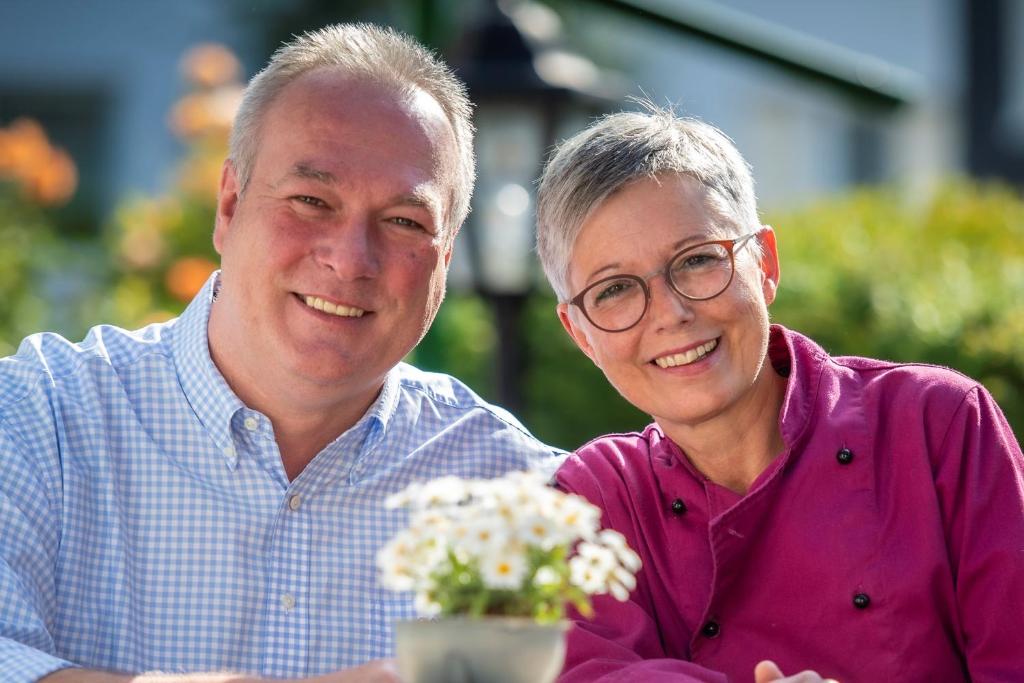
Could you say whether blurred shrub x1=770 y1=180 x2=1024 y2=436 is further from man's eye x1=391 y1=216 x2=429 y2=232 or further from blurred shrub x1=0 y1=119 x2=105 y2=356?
blurred shrub x1=0 y1=119 x2=105 y2=356

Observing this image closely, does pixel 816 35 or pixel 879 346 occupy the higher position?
pixel 816 35

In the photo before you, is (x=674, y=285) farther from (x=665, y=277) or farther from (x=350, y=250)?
(x=350, y=250)

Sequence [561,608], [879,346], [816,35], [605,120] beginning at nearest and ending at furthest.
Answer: [561,608] → [605,120] → [879,346] → [816,35]

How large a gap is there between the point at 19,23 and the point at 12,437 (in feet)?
36.3

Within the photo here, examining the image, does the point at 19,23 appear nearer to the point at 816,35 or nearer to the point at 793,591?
the point at 816,35

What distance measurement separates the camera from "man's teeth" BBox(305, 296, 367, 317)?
271 cm

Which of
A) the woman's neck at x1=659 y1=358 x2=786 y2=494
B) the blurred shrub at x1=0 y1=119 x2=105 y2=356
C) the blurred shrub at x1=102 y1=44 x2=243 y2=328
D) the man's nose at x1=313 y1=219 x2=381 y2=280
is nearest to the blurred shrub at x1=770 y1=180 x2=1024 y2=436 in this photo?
the woman's neck at x1=659 y1=358 x2=786 y2=494

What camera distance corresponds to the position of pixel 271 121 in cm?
284

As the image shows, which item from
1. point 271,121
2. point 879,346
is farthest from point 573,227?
point 879,346

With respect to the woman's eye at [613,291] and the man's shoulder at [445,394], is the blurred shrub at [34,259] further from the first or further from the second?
the woman's eye at [613,291]

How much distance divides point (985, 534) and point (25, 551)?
5.51 feet

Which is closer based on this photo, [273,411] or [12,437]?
[12,437]

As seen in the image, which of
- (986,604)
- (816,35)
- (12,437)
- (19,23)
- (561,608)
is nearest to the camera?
(561,608)

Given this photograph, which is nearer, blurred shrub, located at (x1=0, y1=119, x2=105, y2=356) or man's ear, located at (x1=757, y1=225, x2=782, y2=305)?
man's ear, located at (x1=757, y1=225, x2=782, y2=305)
